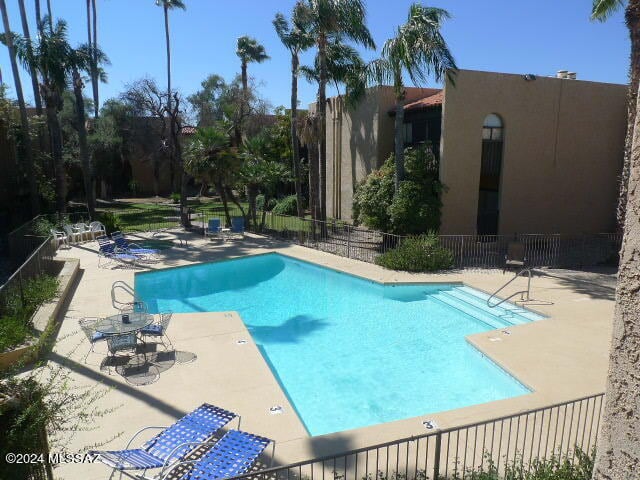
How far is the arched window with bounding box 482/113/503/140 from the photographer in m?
18.5

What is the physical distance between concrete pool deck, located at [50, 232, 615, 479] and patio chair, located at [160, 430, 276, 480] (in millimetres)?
466

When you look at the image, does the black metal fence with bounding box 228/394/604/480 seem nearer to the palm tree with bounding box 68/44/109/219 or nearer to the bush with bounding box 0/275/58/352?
the bush with bounding box 0/275/58/352

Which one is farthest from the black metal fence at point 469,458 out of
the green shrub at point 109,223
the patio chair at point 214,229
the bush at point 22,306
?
the green shrub at point 109,223

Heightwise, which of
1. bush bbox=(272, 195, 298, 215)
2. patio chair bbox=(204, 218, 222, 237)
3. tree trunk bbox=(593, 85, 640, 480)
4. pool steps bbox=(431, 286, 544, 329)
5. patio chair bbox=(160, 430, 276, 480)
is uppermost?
tree trunk bbox=(593, 85, 640, 480)

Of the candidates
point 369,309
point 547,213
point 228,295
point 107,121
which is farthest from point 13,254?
point 107,121

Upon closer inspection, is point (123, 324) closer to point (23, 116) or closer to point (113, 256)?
point (113, 256)

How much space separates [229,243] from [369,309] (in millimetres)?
9116

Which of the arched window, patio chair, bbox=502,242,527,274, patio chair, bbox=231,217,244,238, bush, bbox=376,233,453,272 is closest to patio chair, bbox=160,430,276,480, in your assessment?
bush, bbox=376,233,453,272

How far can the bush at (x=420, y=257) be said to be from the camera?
1574 centimetres

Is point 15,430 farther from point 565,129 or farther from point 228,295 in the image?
point 565,129

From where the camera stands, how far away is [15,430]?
3.82 meters

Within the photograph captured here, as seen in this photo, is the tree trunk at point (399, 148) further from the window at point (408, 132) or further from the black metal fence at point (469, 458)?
the black metal fence at point (469, 458)

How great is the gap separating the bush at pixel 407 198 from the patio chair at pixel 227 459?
1269 centimetres

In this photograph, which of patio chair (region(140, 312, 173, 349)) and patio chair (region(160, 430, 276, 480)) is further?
patio chair (region(140, 312, 173, 349))
